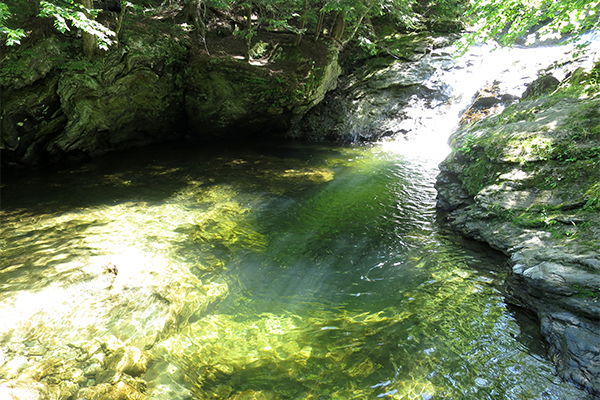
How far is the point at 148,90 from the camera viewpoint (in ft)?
35.5

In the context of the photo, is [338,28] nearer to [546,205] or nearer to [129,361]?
[546,205]

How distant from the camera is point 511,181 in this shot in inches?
229

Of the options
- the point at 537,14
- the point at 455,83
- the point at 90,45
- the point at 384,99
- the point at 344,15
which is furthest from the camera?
the point at 384,99

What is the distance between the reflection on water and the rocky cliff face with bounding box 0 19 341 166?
2.54 meters

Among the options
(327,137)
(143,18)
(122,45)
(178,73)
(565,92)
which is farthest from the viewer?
(327,137)

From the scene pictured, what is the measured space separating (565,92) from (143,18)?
44.2 ft

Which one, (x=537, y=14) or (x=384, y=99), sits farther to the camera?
(x=384, y=99)

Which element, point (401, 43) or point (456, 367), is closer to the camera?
point (456, 367)

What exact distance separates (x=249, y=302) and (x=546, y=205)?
5289mm

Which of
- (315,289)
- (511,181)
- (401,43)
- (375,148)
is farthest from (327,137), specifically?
(315,289)

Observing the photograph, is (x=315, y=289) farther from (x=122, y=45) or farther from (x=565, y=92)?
(x=122, y=45)

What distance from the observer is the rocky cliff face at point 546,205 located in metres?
3.41

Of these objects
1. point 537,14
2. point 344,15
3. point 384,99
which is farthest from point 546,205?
point 384,99

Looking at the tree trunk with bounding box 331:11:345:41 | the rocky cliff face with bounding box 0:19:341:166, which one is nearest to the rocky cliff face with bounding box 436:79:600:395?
the rocky cliff face with bounding box 0:19:341:166
